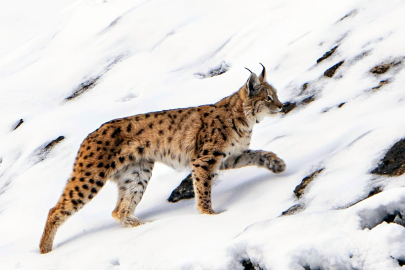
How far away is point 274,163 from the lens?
7691 millimetres

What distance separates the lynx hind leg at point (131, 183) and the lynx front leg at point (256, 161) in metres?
1.12

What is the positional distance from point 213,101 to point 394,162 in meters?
5.81

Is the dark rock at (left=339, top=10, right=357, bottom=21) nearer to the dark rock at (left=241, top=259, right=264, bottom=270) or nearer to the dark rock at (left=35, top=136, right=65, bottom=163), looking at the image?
the dark rock at (left=35, top=136, right=65, bottom=163)

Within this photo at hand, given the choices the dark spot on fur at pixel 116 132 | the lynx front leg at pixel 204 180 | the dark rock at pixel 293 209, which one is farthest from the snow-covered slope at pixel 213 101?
the dark spot on fur at pixel 116 132

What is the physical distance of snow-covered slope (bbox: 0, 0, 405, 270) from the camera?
4547 millimetres

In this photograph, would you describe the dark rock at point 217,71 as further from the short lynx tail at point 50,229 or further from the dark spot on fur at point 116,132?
the short lynx tail at point 50,229

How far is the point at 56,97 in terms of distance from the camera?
1380cm

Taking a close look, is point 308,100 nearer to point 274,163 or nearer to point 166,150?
point 274,163

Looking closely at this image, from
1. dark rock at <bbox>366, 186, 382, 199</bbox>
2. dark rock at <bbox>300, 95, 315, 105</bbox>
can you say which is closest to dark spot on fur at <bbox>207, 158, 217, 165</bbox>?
dark rock at <bbox>366, 186, 382, 199</bbox>

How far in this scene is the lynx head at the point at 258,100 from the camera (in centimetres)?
802

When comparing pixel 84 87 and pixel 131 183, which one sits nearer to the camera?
pixel 131 183

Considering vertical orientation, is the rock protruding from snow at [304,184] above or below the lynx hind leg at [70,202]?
below

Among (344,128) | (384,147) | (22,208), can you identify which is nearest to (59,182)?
(22,208)

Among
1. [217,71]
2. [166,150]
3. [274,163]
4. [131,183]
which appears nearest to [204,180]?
[166,150]
